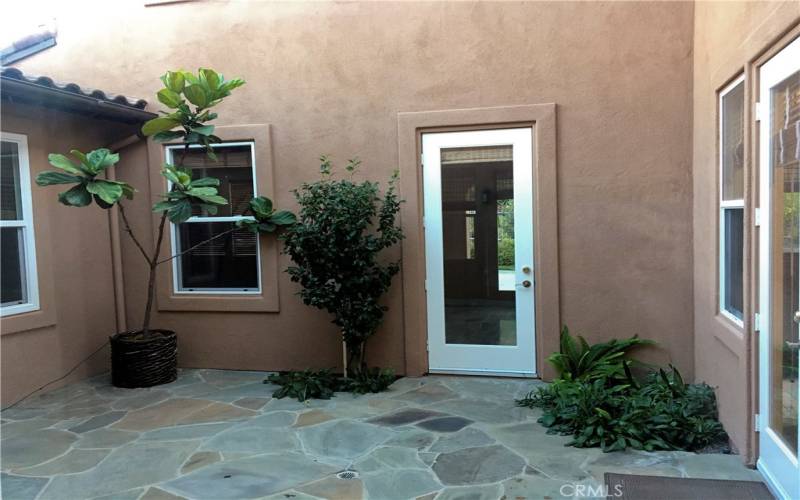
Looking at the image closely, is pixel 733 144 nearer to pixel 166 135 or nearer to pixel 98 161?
pixel 166 135

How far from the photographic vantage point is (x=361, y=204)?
195 inches

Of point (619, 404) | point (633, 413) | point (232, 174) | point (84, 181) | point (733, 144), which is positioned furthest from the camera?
point (232, 174)

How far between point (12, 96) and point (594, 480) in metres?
5.49

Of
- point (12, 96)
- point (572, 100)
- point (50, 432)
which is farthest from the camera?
point (572, 100)

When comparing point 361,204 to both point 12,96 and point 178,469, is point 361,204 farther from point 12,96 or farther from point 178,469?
point 12,96

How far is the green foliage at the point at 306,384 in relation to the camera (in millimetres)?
4965

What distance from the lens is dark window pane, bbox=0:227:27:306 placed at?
495 cm

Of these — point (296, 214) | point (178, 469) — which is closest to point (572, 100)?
point (296, 214)

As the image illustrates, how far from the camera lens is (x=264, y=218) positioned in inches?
213

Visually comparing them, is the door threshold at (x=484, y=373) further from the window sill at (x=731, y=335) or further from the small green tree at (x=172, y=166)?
the small green tree at (x=172, y=166)

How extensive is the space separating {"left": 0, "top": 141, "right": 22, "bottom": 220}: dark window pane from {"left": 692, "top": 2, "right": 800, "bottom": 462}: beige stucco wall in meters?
5.94

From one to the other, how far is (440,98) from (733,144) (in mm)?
2559

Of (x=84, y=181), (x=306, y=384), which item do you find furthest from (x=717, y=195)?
(x=84, y=181)

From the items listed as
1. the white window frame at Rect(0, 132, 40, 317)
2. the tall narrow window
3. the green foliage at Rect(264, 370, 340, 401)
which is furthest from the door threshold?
the white window frame at Rect(0, 132, 40, 317)
